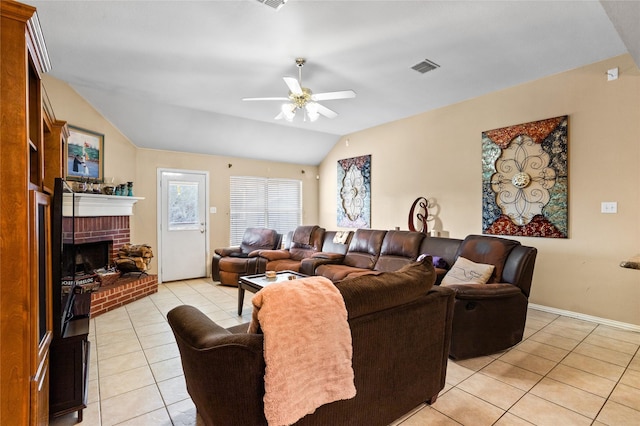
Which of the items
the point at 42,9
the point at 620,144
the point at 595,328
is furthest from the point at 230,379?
the point at 620,144

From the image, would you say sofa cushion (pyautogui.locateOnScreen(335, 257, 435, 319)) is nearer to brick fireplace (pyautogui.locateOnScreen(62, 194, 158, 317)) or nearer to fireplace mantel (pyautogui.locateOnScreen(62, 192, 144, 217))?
brick fireplace (pyautogui.locateOnScreen(62, 194, 158, 317))

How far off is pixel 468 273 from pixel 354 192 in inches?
143

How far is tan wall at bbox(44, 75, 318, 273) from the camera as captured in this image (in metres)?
4.07

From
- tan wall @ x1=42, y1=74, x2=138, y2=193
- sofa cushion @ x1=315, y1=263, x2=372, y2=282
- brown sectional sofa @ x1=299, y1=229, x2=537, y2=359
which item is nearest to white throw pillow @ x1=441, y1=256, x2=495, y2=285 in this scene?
brown sectional sofa @ x1=299, y1=229, x2=537, y2=359

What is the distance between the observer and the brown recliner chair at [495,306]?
2439 mm

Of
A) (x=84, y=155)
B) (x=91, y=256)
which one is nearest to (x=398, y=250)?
(x=91, y=256)

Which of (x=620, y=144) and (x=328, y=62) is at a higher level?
(x=328, y=62)

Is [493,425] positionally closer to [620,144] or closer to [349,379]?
[349,379]

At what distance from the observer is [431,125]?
16.3 ft

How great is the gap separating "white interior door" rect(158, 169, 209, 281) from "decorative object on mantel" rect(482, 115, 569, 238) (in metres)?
4.82

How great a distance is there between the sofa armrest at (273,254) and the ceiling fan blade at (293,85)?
2.80 m

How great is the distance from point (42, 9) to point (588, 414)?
473 centimetres

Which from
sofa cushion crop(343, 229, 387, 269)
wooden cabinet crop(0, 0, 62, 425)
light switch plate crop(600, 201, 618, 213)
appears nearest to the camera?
wooden cabinet crop(0, 0, 62, 425)

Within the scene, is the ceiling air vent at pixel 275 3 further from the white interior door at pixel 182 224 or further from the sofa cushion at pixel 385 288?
the white interior door at pixel 182 224
